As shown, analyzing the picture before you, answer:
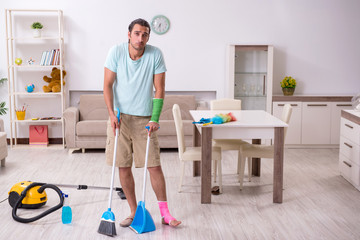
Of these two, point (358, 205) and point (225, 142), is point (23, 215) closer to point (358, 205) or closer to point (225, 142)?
point (225, 142)

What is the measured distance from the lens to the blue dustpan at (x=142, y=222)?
3.16 m

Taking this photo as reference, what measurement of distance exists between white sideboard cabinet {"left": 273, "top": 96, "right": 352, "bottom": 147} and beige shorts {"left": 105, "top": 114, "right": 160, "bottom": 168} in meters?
3.33

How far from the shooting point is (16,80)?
6.51 metres

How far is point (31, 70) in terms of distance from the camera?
6496mm

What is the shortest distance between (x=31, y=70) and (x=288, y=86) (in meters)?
3.58

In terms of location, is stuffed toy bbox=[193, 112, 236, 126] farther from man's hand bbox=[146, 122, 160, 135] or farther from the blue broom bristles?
the blue broom bristles

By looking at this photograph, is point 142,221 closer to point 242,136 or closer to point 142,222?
point 142,222

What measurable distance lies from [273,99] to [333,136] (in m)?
0.98

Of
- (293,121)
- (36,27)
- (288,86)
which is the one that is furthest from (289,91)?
(36,27)

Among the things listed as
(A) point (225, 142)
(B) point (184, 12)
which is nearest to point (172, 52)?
(B) point (184, 12)

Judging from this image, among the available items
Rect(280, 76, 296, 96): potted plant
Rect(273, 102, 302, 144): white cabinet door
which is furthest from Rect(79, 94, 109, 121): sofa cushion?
Rect(280, 76, 296, 96): potted plant

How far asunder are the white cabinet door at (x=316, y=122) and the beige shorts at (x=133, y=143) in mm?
3518

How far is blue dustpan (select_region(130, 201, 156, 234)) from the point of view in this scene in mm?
3158

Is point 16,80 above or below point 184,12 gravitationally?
below
